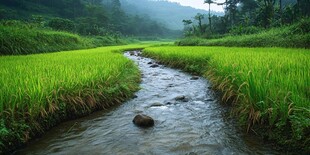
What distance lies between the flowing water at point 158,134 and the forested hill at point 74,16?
26786 mm

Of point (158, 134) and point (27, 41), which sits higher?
point (27, 41)

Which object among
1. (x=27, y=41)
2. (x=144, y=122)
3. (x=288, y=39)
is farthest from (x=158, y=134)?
(x=27, y=41)

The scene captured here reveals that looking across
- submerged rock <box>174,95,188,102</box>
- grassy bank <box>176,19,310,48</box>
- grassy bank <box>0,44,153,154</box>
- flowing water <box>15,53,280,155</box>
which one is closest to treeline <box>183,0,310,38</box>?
grassy bank <box>176,19,310,48</box>

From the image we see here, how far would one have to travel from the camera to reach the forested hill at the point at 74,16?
35.8 m

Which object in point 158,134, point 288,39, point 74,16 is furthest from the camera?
point 74,16

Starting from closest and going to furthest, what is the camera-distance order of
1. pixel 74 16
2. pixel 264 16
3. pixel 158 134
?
1. pixel 158 134
2. pixel 264 16
3. pixel 74 16

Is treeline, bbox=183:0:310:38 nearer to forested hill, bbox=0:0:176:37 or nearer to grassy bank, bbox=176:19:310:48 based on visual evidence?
grassy bank, bbox=176:19:310:48

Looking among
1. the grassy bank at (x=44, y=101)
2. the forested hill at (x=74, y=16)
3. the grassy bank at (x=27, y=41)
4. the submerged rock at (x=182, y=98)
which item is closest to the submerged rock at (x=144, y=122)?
the grassy bank at (x=44, y=101)

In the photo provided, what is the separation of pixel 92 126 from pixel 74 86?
2.85 ft

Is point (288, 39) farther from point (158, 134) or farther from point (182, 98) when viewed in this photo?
point (158, 134)

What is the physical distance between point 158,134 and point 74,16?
188 ft

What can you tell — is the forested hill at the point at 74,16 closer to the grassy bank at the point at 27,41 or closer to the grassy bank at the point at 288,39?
the grassy bank at the point at 27,41

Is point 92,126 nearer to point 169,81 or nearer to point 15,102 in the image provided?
point 15,102

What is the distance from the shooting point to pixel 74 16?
55.2 meters
